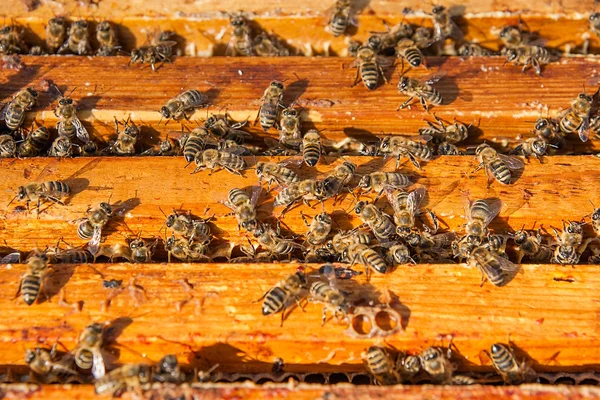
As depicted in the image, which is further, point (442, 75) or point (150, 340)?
point (442, 75)

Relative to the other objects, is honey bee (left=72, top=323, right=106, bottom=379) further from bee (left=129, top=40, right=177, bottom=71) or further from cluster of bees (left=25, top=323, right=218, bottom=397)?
bee (left=129, top=40, right=177, bottom=71)

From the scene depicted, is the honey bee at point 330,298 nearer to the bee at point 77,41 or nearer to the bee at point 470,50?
the bee at point 470,50

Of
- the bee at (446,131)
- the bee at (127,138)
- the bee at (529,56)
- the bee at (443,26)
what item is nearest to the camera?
the bee at (127,138)

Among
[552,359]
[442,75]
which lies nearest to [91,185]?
[442,75]

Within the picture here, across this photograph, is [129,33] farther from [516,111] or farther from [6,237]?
[516,111]

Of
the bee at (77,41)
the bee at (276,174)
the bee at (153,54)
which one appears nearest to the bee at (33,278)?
the bee at (276,174)

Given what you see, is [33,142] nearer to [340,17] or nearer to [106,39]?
[106,39]

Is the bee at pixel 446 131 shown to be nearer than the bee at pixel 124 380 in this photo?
No
